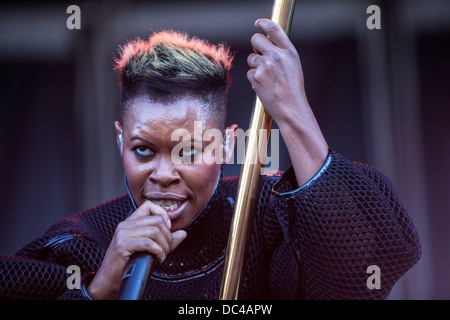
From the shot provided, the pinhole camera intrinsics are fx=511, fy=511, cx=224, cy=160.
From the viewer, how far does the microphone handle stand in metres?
0.70

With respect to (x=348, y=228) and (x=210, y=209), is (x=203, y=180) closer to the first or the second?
(x=210, y=209)

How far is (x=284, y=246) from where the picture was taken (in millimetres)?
1072

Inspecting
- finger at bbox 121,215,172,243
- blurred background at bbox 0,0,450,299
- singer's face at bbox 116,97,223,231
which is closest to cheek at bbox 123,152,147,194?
singer's face at bbox 116,97,223,231

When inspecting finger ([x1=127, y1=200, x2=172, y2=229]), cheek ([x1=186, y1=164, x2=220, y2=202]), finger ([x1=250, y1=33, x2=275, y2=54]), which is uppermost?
finger ([x1=250, y1=33, x2=275, y2=54])

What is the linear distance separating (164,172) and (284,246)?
299 millimetres

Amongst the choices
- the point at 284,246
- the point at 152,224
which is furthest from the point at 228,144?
the point at 152,224

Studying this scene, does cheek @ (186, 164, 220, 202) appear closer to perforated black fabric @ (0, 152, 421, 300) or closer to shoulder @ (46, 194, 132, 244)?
perforated black fabric @ (0, 152, 421, 300)

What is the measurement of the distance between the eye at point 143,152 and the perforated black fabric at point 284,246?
0.20 meters

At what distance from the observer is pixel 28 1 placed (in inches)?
88.3

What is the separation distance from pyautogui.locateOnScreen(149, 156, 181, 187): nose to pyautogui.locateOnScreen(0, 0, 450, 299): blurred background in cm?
116

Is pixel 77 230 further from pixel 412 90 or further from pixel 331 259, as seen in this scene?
pixel 412 90

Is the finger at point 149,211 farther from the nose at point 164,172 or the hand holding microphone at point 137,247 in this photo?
the nose at point 164,172
